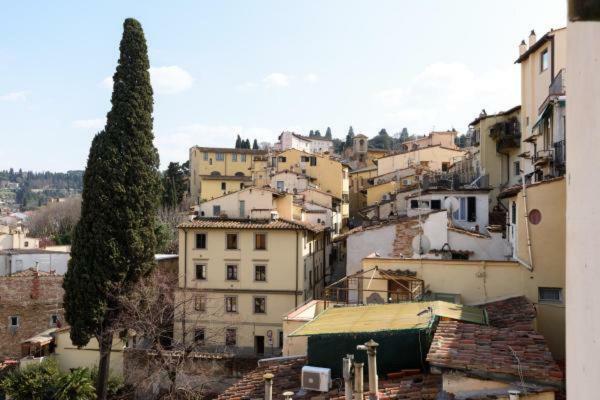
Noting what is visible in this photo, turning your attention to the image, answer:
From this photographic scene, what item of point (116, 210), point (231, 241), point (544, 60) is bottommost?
point (231, 241)

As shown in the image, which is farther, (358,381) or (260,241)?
(260,241)

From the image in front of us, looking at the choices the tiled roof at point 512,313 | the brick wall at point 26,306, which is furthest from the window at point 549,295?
the brick wall at point 26,306

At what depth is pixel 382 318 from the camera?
39.2 ft

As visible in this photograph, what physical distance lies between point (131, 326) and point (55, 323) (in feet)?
35.2

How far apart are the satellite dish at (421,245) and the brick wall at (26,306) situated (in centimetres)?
Result: 2284

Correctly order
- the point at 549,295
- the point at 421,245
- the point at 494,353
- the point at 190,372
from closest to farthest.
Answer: the point at 494,353, the point at 549,295, the point at 421,245, the point at 190,372

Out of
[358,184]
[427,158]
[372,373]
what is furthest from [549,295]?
[358,184]

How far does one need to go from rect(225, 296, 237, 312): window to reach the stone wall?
5.29 m

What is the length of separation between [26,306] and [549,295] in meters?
29.7

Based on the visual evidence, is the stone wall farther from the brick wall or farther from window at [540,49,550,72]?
window at [540,49,550,72]

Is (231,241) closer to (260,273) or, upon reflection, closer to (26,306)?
(260,273)

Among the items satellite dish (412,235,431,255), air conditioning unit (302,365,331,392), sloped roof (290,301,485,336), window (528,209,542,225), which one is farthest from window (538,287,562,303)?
air conditioning unit (302,365,331,392)

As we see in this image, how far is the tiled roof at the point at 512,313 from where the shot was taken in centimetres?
1250

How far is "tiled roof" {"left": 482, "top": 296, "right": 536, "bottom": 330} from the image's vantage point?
12.5m
